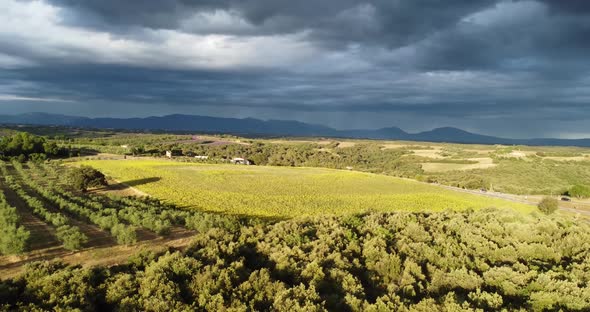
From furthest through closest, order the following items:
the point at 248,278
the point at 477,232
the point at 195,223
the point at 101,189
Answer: the point at 101,189 → the point at 195,223 → the point at 477,232 → the point at 248,278

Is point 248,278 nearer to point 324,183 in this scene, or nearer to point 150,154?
point 324,183

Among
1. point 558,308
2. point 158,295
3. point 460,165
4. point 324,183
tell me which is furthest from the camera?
point 460,165

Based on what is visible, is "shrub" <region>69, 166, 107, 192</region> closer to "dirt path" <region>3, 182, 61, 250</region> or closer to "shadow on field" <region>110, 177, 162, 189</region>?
"shadow on field" <region>110, 177, 162, 189</region>

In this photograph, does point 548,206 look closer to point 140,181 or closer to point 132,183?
point 140,181

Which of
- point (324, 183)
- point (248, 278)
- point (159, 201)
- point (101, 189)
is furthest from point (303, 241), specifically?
point (324, 183)

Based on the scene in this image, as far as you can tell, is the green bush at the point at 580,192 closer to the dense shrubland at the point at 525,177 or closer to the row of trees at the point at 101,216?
the dense shrubland at the point at 525,177

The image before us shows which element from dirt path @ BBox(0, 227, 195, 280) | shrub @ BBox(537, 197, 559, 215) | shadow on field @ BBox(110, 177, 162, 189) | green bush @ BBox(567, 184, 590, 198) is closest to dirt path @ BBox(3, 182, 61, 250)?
dirt path @ BBox(0, 227, 195, 280)

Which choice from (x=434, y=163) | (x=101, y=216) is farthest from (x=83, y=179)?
(x=434, y=163)

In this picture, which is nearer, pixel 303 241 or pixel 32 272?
pixel 32 272

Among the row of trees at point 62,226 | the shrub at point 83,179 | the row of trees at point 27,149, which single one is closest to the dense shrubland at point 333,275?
the row of trees at point 62,226
